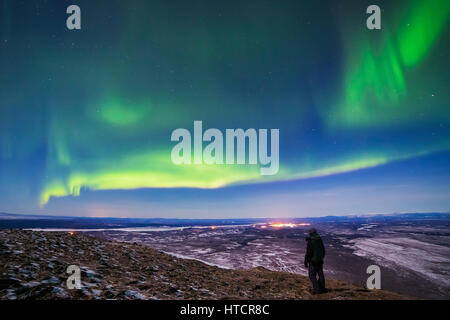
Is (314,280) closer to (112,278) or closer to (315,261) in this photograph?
(315,261)

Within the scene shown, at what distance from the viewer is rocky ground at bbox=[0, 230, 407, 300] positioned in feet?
20.9

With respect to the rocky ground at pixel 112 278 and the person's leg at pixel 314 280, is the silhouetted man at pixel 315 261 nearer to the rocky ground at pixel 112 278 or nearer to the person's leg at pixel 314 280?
the person's leg at pixel 314 280

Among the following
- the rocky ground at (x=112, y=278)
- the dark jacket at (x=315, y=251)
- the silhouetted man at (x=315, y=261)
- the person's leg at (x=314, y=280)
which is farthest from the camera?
the dark jacket at (x=315, y=251)

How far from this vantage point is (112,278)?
788cm

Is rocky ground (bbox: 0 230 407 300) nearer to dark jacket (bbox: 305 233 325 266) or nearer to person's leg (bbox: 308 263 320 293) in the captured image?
person's leg (bbox: 308 263 320 293)

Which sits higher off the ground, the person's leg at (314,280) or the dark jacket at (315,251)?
the dark jacket at (315,251)

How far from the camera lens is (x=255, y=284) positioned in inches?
400

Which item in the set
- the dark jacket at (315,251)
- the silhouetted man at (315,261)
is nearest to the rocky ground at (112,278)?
the silhouetted man at (315,261)

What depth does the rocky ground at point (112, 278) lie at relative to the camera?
6.36 meters

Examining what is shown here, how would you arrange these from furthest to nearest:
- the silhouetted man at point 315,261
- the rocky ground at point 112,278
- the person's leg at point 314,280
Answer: the silhouetted man at point 315,261
the person's leg at point 314,280
the rocky ground at point 112,278

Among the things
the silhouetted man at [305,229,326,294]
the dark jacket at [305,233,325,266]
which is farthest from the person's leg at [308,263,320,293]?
the dark jacket at [305,233,325,266]

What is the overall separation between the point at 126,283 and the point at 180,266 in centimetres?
410
